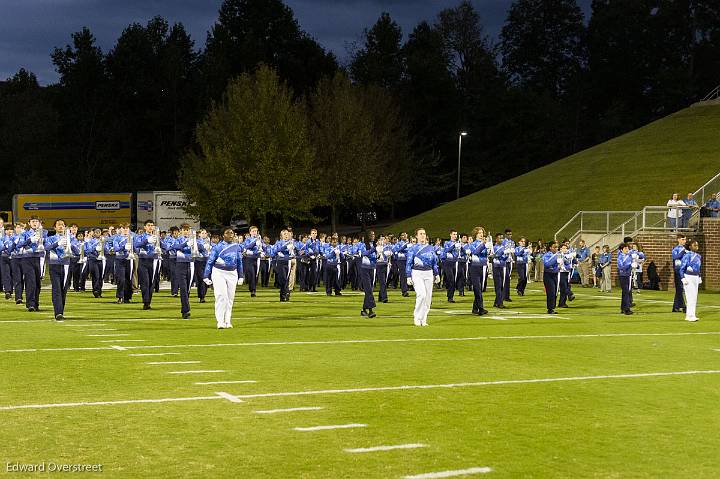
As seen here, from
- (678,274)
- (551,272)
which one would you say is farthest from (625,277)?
(551,272)

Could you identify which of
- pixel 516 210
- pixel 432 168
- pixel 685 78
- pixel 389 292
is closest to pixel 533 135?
pixel 432 168

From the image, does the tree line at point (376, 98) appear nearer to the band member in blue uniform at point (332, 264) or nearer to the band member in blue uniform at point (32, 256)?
the band member in blue uniform at point (332, 264)

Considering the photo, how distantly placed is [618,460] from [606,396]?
3167 millimetres

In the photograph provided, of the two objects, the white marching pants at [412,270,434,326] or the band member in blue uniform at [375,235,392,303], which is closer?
the white marching pants at [412,270,434,326]

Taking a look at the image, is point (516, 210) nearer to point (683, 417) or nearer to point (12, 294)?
point (12, 294)

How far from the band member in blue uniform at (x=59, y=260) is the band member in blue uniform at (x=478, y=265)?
358 inches

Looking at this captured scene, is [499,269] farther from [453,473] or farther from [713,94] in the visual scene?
[713,94]

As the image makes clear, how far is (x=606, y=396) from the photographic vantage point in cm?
1103

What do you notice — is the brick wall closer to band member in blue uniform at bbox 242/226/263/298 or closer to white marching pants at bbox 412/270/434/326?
band member in blue uniform at bbox 242/226/263/298

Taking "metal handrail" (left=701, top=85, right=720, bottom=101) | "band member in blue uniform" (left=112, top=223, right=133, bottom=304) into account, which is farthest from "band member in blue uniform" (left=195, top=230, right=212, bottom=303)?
"metal handrail" (left=701, top=85, right=720, bottom=101)

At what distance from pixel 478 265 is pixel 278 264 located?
317 inches

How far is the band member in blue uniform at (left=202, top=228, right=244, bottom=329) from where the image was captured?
17.9 metres

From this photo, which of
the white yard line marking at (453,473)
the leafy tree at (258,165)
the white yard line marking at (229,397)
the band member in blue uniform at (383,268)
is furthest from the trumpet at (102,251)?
A: the white yard line marking at (453,473)

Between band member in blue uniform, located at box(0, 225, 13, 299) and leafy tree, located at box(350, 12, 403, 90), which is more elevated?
leafy tree, located at box(350, 12, 403, 90)
